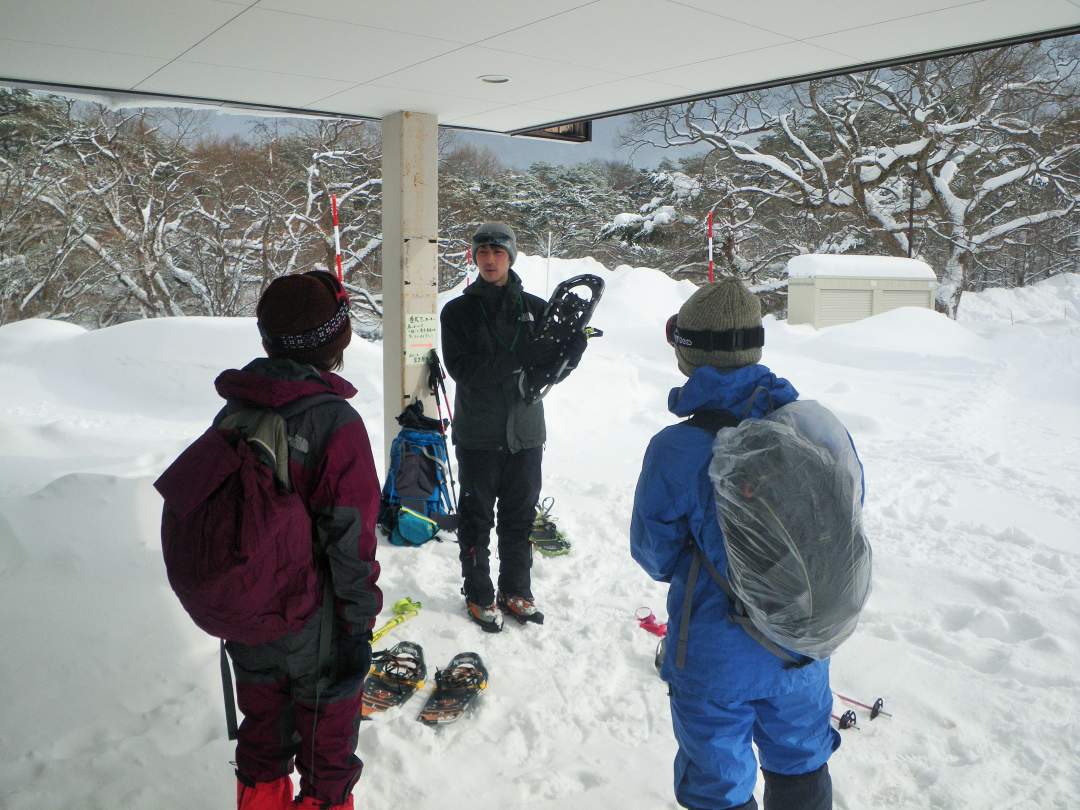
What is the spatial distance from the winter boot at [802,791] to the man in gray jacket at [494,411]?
5.40ft

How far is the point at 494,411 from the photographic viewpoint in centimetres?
296

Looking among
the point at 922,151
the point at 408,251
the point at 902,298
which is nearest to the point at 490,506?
the point at 408,251

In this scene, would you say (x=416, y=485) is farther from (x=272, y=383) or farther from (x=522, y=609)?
(x=272, y=383)

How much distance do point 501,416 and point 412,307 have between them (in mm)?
1622

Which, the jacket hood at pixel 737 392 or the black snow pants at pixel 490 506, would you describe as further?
the black snow pants at pixel 490 506

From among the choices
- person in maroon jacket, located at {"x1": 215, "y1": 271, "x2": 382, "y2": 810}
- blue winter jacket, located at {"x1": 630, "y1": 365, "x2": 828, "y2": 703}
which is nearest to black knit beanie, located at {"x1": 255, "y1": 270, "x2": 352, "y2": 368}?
→ person in maroon jacket, located at {"x1": 215, "y1": 271, "x2": 382, "y2": 810}

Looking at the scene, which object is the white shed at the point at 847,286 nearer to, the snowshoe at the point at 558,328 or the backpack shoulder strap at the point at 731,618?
the snowshoe at the point at 558,328

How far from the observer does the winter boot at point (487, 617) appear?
122 inches

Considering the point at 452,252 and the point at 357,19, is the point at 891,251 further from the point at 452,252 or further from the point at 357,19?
the point at 357,19

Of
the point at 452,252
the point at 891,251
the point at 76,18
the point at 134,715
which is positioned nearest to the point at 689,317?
the point at 134,715

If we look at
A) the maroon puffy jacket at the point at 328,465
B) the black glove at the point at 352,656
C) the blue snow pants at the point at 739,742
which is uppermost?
the maroon puffy jacket at the point at 328,465

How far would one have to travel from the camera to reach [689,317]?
1.70 m

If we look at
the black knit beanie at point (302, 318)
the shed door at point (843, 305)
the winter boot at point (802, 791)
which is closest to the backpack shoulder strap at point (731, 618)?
the winter boot at point (802, 791)

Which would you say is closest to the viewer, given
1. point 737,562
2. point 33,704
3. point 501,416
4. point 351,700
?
point 737,562
